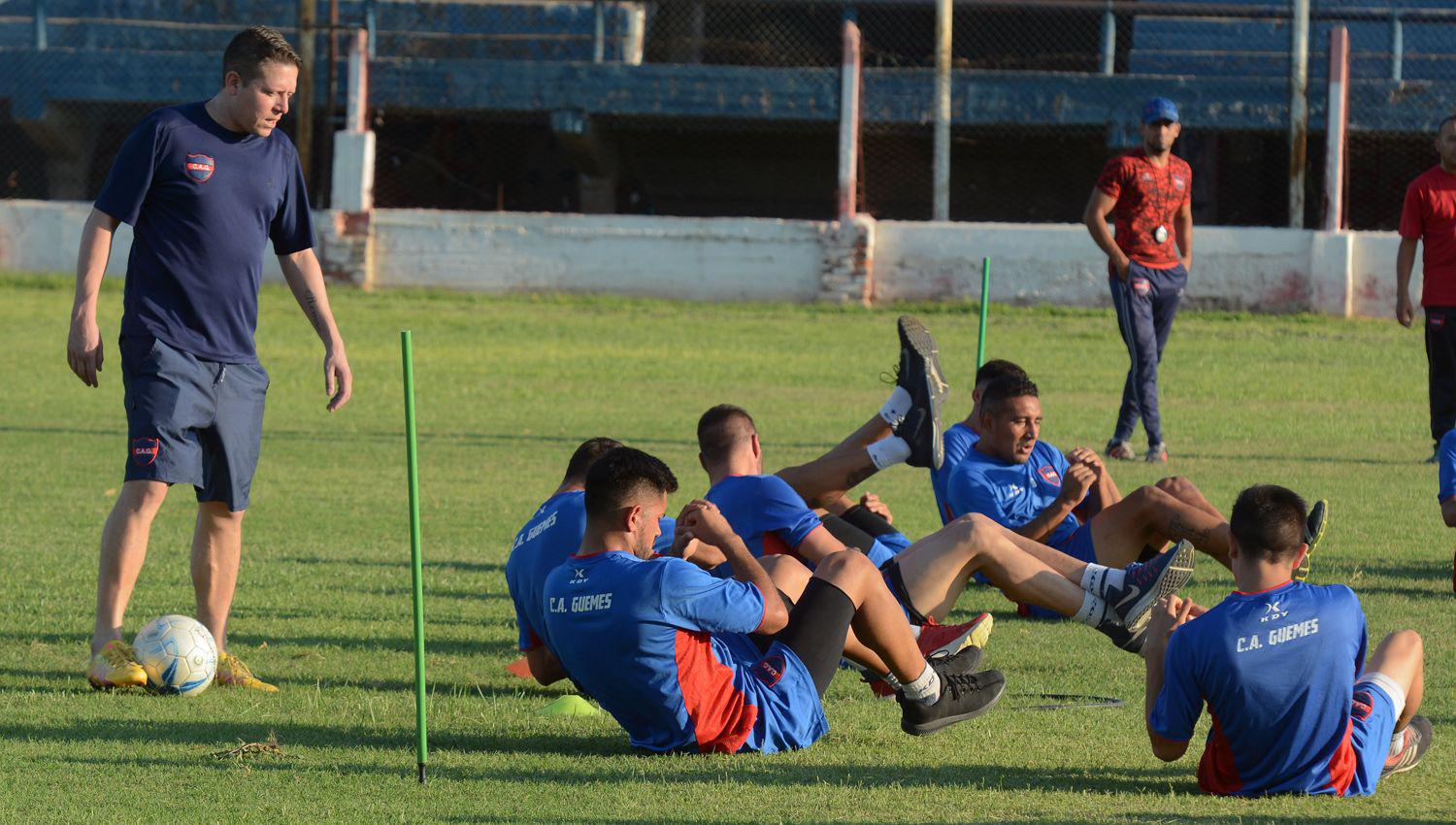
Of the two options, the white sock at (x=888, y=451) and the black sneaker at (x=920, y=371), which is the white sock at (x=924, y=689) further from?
the black sneaker at (x=920, y=371)

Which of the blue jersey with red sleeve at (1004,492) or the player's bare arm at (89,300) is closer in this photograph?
the player's bare arm at (89,300)

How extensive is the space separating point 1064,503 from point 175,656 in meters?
3.39

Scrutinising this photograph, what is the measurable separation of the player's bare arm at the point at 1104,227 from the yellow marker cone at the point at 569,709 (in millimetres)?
7193

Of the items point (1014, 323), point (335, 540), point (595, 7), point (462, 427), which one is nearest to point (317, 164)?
point (595, 7)

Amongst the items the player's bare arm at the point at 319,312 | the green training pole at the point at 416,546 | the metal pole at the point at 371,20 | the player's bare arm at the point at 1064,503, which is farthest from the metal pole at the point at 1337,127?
the green training pole at the point at 416,546

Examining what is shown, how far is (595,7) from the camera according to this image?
25.2 m

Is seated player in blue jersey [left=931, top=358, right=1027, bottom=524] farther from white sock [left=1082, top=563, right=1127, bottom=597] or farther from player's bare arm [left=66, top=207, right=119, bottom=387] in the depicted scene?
player's bare arm [left=66, top=207, right=119, bottom=387]

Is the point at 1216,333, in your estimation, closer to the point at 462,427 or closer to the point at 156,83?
the point at 462,427

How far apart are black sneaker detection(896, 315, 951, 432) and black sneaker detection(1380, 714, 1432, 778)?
2.96 m

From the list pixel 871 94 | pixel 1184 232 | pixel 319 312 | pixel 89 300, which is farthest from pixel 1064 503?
pixel 871 94

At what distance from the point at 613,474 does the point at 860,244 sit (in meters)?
17.6

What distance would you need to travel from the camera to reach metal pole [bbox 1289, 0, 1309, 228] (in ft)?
74.1

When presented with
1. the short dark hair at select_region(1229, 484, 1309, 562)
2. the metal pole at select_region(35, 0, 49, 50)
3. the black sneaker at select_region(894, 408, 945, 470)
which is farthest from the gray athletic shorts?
the metal pole at select_region(35, 0, 49, 50)

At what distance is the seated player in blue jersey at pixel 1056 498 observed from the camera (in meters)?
7.55
